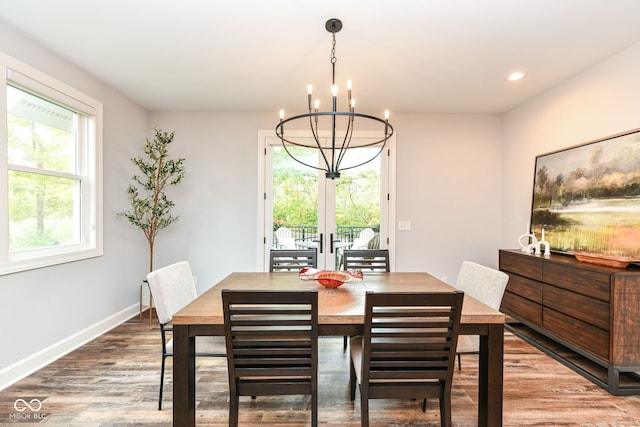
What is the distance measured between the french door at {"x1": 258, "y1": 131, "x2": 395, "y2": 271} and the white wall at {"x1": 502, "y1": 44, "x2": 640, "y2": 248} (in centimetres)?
148

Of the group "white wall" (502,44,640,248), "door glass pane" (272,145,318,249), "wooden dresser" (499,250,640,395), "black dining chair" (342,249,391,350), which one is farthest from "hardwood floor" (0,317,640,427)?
"white wall" (502,44,640,248)

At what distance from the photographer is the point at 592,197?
A: 9.50 ft

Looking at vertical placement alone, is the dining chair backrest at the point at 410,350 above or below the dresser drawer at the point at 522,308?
above

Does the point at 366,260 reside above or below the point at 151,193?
below

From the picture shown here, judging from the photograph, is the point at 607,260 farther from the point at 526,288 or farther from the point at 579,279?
the point at 526,288

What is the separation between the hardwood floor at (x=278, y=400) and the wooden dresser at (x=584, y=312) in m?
0.19

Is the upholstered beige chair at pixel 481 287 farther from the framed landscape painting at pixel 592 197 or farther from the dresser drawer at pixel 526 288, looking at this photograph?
the framed landscape painting at pixel 592 197

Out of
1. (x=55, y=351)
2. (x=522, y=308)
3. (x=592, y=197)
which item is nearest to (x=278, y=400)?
(x=55, y=351)

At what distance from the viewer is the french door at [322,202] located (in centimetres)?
427

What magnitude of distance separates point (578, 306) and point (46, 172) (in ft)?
14.5

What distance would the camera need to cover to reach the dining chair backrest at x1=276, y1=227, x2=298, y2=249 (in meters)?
4.29

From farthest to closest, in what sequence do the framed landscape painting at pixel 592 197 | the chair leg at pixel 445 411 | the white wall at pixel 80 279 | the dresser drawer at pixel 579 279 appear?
the framed landscape painting at pixel 592 197 < the white wall at pixel 80 279 < the dresser drawer at pixel 579 279 < the chair leg at pixel 445 411

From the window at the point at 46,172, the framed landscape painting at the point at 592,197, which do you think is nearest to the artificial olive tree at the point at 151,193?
the window at the point at 46,172

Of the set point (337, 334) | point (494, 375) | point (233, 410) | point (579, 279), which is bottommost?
point (233, 410)
